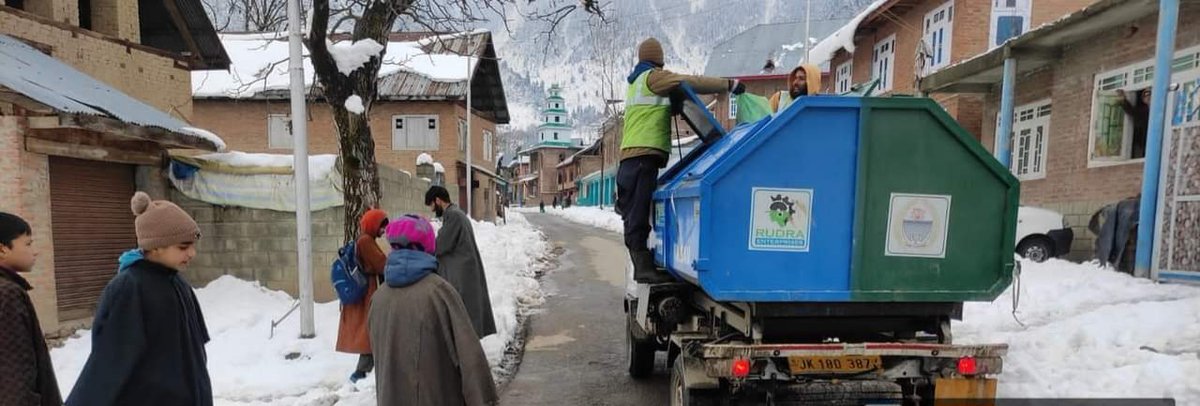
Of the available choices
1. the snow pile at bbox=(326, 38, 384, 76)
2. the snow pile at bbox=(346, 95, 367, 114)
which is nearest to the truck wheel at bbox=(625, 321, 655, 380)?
the snow pile at bbox=(346, 95, 367, 114)

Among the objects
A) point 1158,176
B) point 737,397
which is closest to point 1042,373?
point 737,397

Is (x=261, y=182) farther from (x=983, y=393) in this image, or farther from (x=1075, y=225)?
(x=1075, y=225)

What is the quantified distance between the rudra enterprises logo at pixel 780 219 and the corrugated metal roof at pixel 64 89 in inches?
260

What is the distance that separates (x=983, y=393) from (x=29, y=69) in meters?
9.21

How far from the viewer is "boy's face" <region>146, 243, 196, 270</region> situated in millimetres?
2465

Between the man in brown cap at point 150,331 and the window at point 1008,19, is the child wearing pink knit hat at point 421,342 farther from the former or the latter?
the window at point 1008,19

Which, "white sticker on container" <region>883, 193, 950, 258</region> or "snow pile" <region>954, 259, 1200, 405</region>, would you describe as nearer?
"white sticker on container" <region>883, 193, 950, 258</region>

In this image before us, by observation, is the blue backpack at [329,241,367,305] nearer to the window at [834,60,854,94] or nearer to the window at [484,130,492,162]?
the window at [834,60,854,94]

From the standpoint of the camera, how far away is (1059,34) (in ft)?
29.6

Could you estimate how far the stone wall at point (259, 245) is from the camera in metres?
7.76

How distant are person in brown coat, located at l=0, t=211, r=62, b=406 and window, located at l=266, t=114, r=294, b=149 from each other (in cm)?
2303

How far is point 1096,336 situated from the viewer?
5.14 m

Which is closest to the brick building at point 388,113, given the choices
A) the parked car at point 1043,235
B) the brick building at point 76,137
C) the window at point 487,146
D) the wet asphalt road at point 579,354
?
the window at point 487,146

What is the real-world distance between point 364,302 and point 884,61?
18.2 m
